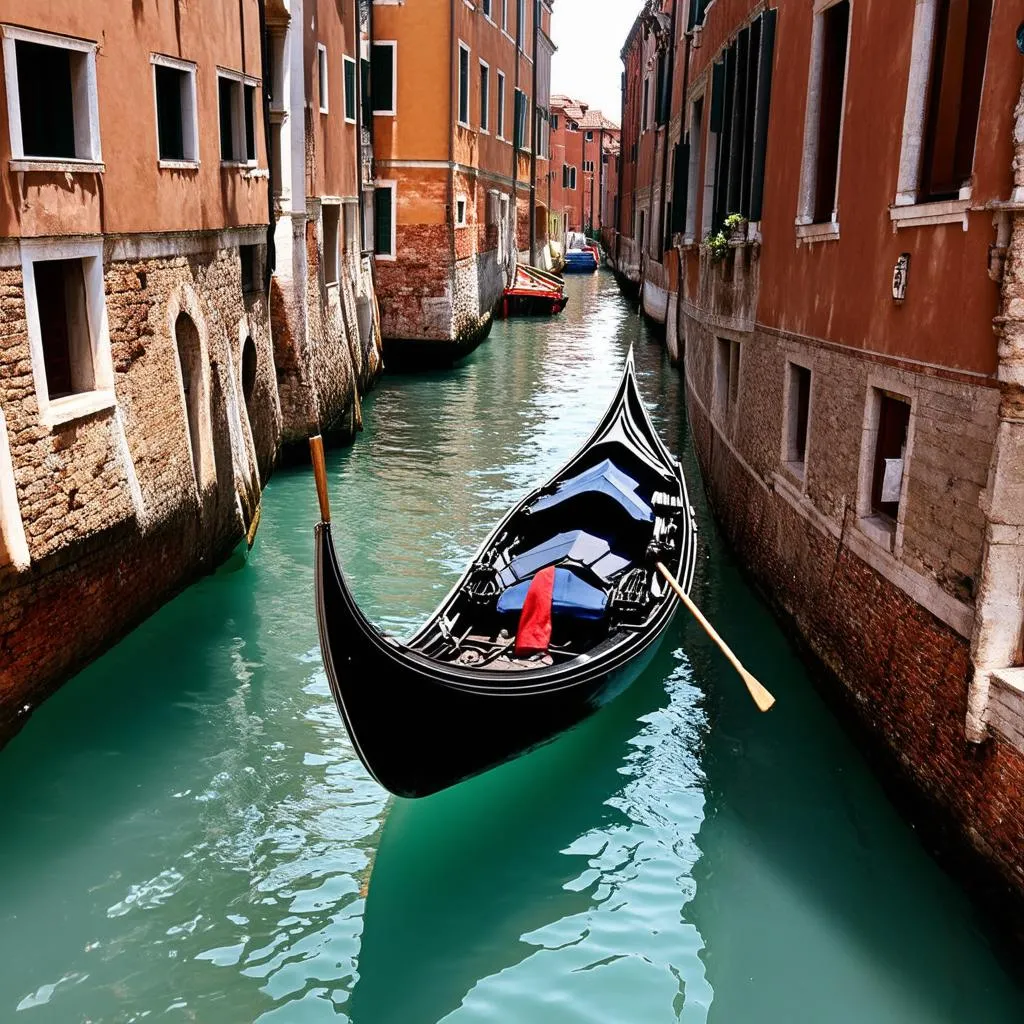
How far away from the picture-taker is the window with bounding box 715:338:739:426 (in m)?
9.63

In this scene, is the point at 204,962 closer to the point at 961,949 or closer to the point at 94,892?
the point at 94,892

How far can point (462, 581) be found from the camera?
6.18 meters

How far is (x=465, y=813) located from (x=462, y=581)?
56.7 inches

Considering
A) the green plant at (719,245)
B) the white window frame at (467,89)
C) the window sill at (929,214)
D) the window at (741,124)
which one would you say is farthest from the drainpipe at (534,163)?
the window sill at (929,214)

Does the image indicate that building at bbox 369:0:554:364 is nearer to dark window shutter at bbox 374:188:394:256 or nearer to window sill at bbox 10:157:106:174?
dark window shutter at bbox 374:188:394:256

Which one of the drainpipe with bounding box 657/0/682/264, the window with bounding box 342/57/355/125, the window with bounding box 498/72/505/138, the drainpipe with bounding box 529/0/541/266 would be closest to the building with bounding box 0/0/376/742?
the window with bounding box 342/57/355/125

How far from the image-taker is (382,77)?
1772cm

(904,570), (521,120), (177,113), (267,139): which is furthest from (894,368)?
(521,120)

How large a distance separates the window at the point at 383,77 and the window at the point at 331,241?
5.12 m

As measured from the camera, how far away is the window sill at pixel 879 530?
5141mm

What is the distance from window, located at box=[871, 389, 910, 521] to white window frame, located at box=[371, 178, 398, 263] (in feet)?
44.1

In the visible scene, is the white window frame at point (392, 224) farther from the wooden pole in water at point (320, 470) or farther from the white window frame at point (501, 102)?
the wooden pole in water at point (320, 470)

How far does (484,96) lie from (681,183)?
10.0 metres

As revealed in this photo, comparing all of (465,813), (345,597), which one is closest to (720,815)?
(465,813)
